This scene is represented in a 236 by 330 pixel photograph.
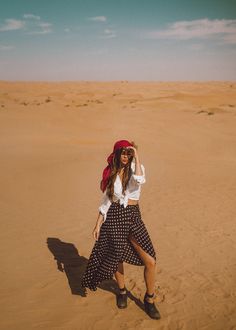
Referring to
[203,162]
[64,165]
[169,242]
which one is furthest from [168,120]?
[169,242]

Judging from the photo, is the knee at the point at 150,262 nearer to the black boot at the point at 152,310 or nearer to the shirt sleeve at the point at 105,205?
the black boot at the point at 152,310

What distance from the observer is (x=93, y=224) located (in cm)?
686

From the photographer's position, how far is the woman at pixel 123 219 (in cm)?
361

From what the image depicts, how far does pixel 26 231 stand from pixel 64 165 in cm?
491

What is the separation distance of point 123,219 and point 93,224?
3.36m

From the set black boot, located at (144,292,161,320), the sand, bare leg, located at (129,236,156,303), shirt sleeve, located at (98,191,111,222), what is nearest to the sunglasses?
shirt sleeve, located at (98,191,111,222)

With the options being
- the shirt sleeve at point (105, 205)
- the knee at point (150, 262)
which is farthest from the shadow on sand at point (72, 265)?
the shirt sleeve at point (105, 205)

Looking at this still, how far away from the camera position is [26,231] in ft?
21.6

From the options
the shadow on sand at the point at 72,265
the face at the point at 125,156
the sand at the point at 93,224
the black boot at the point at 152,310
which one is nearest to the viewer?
the face at the point at 125,156

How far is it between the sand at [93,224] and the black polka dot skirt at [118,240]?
73 centimetres

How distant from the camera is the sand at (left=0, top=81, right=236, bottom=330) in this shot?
13.4ft

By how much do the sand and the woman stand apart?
29.8 inches

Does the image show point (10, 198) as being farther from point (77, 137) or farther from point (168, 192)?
point (77, 137)

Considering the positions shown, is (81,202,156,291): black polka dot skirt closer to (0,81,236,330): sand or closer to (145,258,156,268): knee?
(145,258,156,268): knee
